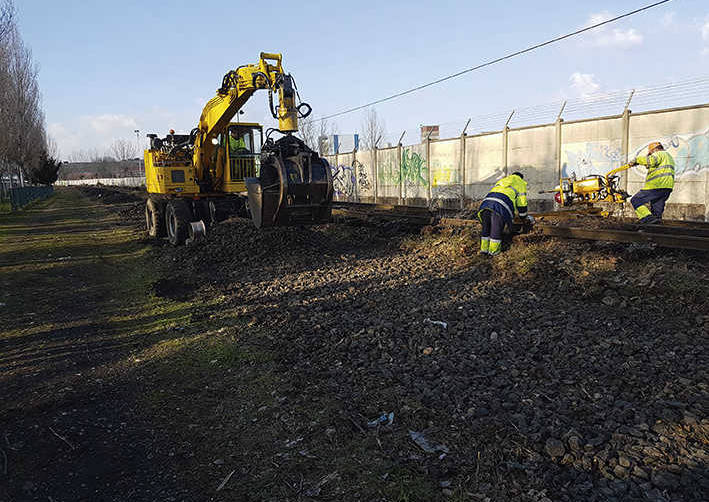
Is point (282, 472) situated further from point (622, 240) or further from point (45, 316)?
point (622, 240)

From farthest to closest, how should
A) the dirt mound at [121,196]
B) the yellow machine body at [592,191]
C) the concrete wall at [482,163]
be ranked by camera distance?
1. the dirt mound at [121,196]
2. the concrete wall at [482,163]
3. the yellow machine body at [592,191]

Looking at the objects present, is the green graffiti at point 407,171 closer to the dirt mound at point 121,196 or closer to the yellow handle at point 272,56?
the yellow handle at point 272,56

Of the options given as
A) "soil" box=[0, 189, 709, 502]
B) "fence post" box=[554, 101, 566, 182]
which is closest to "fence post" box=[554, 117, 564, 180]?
"fence post" box=[554, 101, 566, 182]

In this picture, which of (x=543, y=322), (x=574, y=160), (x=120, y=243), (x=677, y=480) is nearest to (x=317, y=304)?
(x=543, y=322)

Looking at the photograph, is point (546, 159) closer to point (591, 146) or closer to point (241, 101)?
point (591, 146)

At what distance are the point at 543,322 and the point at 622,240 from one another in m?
3.35

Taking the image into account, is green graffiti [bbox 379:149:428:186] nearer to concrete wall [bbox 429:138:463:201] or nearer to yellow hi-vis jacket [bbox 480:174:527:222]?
concrete wall [bbox 429:138:463:201]

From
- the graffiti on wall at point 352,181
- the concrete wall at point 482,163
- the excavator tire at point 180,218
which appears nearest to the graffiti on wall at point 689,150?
the concrete wall at point 482,163

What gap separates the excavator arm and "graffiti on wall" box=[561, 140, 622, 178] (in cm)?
932

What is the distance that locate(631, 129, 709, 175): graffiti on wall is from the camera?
11.8 metres

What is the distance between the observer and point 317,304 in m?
6.43

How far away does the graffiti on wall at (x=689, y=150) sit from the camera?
38.7 ft

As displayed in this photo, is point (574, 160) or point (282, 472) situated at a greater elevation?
point (574, 160)

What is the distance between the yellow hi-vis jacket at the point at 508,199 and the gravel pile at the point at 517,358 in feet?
2.03
